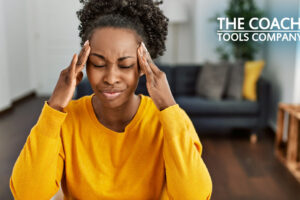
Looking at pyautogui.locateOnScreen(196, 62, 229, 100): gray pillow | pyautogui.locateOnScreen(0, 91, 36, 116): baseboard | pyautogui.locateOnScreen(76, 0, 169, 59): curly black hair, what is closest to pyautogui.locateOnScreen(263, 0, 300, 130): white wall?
pyautogui.locateOnScreen(196, 62, 229, 100): gray pillow

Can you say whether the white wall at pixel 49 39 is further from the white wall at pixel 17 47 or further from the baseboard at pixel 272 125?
the baseboard at pixel 272 125

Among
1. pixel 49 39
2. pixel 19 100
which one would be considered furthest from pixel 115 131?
pixel 49 39

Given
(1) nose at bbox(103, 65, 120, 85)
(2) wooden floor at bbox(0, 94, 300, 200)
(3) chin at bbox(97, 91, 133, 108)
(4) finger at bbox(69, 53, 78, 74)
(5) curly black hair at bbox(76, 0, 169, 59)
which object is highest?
(5) curly black hair at bbox(76, 0, 169, 59)

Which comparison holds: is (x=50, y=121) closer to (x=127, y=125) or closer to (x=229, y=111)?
(x=127, y=125)

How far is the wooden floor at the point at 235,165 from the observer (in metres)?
2.16

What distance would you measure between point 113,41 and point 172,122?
243mm

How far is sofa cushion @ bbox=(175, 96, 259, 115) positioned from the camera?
3.16 metres

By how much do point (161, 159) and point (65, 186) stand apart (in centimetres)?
28

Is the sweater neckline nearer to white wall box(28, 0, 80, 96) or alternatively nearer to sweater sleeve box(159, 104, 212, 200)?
sweater sleeve box(159, 104, 212, 200)

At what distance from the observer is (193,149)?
0.83 m

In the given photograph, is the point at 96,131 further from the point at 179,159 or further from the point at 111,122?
the point at 179,159

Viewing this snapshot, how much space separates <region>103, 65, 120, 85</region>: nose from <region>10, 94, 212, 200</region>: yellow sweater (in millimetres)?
136

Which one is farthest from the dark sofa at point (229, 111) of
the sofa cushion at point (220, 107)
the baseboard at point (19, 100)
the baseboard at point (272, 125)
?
the baseboard at point (19, 100)

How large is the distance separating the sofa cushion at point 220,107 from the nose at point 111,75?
2393 millimetres
